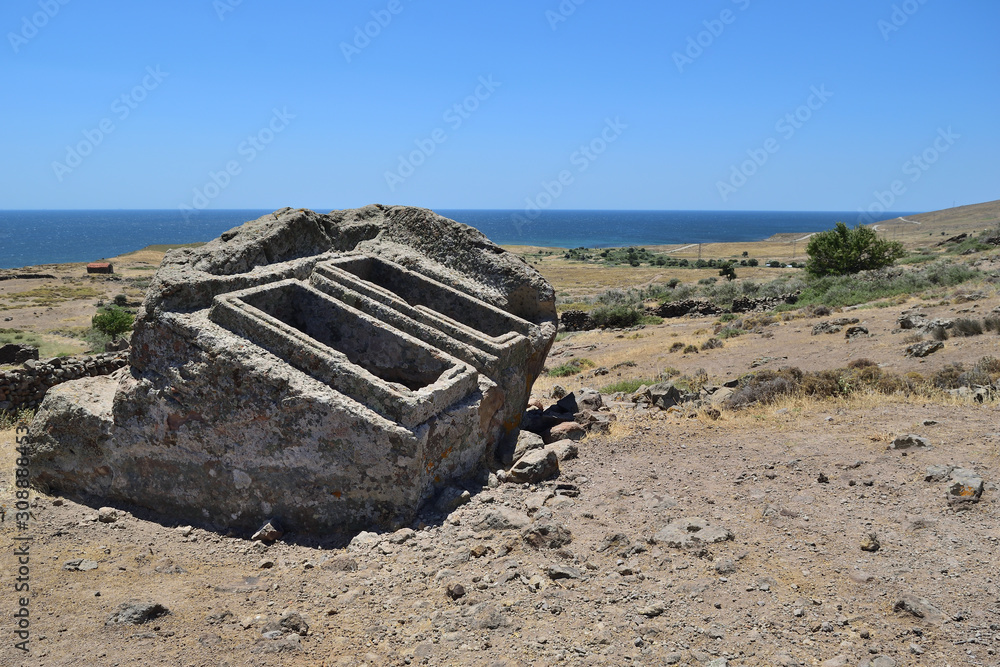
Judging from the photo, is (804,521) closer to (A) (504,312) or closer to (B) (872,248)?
(A) (504,312)

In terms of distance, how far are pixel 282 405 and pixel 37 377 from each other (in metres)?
8.61

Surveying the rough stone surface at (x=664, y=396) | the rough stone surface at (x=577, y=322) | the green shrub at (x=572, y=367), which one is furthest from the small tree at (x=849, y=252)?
the rough stone surface at (x=664, y=396)

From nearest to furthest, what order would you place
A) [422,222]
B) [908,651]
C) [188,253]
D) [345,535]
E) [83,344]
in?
[908,651] → [345,535] → [188,253] → [422,222] → [83,344]

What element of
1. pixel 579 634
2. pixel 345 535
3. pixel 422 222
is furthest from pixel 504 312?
pixel 579 634

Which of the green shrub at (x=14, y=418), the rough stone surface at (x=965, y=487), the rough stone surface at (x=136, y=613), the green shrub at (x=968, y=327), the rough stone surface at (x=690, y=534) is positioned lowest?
the green shrub at (x=14, y=418)

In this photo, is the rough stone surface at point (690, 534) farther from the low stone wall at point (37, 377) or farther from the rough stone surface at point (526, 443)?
the low stone wall at point (37, 377)

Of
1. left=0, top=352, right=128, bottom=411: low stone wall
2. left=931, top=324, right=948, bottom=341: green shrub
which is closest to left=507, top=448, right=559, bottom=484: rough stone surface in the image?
left=931, top=324, right=948, bottom=341: green shrub

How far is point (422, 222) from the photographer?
1025 centimetres

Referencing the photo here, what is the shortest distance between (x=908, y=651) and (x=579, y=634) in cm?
196

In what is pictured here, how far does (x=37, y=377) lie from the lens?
39.2 feet

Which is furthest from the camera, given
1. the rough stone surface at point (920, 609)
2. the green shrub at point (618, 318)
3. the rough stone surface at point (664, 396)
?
the green shrub at point (618, 318)

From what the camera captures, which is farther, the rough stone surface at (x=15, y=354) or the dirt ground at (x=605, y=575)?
the rough stone surface at (x=15, y=354)

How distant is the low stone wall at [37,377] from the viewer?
11.5m

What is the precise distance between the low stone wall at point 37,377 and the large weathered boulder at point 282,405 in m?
5.38
